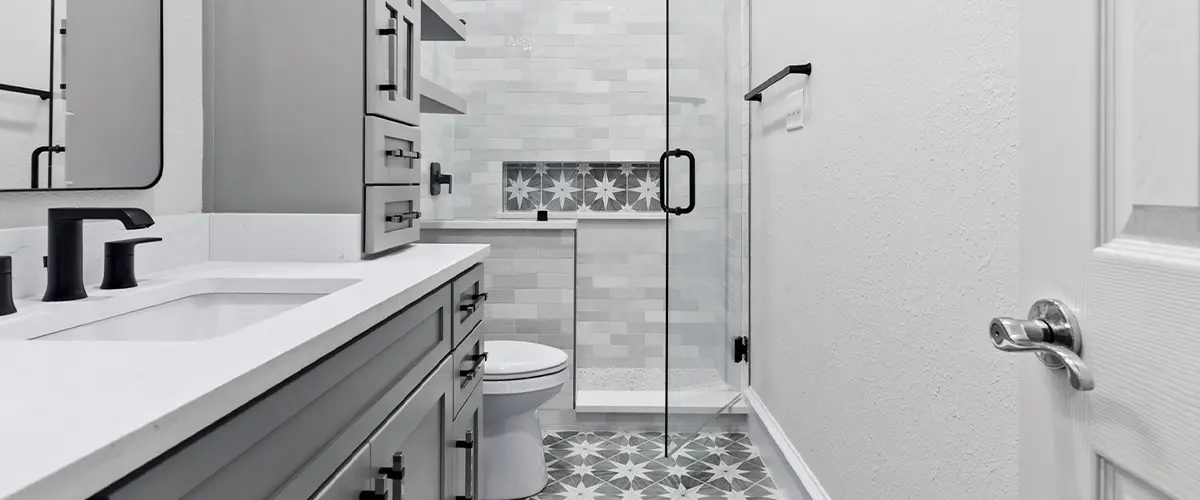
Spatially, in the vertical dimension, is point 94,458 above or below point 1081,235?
below

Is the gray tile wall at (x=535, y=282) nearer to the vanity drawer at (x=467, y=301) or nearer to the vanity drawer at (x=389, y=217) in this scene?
the vanity drawer at (x=389, y=217)

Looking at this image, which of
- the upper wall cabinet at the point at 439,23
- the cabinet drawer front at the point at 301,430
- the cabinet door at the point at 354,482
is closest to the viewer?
the cabinet drawer front at the point at 301,430

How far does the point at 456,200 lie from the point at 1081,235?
336 centimetres

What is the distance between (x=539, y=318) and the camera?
10.5 feet

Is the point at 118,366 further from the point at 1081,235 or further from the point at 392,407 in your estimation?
the point at 1081,235

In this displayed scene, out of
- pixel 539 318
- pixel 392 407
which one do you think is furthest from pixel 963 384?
pixel 539 318

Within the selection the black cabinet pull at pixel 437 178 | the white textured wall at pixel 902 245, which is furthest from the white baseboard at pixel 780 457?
the black cabinet pull at pixel 437 178

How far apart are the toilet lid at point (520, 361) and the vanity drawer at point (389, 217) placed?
1.64 ft

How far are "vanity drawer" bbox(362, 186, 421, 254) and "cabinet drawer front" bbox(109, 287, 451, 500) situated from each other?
0.53 metres

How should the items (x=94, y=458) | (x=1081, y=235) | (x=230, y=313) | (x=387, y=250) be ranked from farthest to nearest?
(x=387, y=250) → (x=230, y=313) → (x=1081, y=235) → (x=94, y=458)

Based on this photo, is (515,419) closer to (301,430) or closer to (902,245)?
(902,245)

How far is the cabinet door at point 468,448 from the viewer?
1716mm

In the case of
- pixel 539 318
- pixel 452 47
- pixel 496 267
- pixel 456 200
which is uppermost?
pixel 452 47

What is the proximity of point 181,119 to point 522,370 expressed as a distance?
1.17 metres
